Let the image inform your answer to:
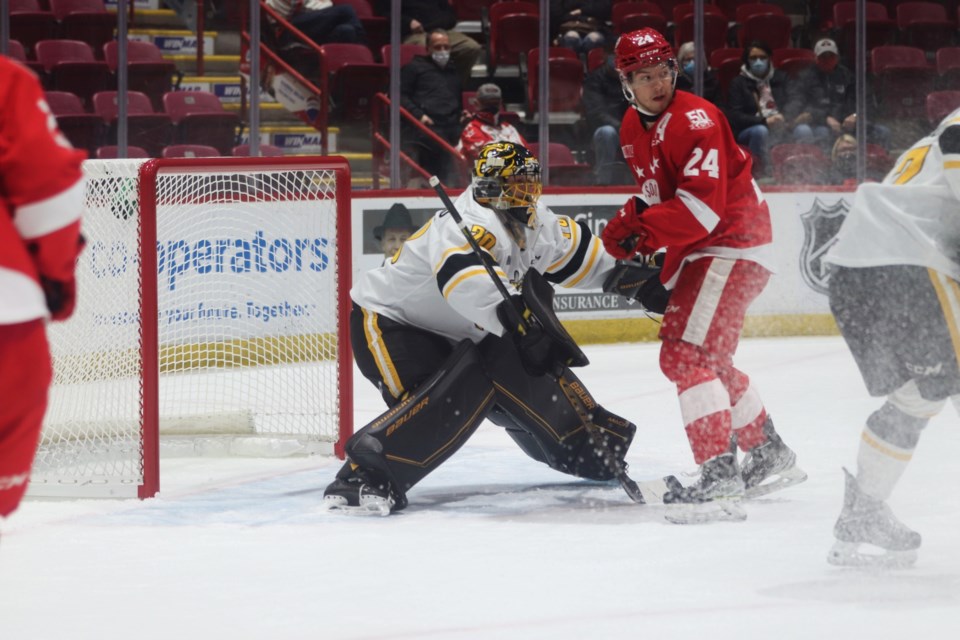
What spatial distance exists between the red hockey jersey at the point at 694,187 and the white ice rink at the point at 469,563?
2.07ft

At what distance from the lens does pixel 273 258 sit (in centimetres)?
464

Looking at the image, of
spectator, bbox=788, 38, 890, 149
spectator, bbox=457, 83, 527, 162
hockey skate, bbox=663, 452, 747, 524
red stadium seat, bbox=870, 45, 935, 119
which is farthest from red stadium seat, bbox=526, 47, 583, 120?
hockey skate, bbox=663, 452, 747, 524

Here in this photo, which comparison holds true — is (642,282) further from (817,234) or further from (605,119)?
(817,234)

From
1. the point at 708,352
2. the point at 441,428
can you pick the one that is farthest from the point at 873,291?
the point at 441,428

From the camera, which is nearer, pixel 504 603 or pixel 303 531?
pixel 504 603

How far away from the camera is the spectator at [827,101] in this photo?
7.29 m

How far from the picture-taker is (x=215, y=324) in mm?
4406

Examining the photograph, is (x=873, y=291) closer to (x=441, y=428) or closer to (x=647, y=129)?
(x=647, y=129)

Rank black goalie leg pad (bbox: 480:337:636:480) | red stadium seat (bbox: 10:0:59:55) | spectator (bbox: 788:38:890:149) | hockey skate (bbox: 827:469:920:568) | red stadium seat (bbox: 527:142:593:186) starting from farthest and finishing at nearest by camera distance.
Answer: spectator (bbox: 788:38:890:149) < red stadium seat (bbox: 527:142:593:186) < red stadium seat (bbox: 10:0:59:55) < black goalie leg pad (bbox: 480:337:636:480) < hockey skate (bbox: 827:469:920:568)

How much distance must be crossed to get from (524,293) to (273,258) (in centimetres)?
148

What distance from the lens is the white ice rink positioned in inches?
95.8

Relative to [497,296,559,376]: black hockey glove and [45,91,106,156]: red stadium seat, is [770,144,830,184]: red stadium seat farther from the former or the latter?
[497,296,559,376]: black hockey glove

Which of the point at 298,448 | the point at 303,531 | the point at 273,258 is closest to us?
the point at 303,531

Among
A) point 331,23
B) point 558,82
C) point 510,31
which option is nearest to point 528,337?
point 558,82
